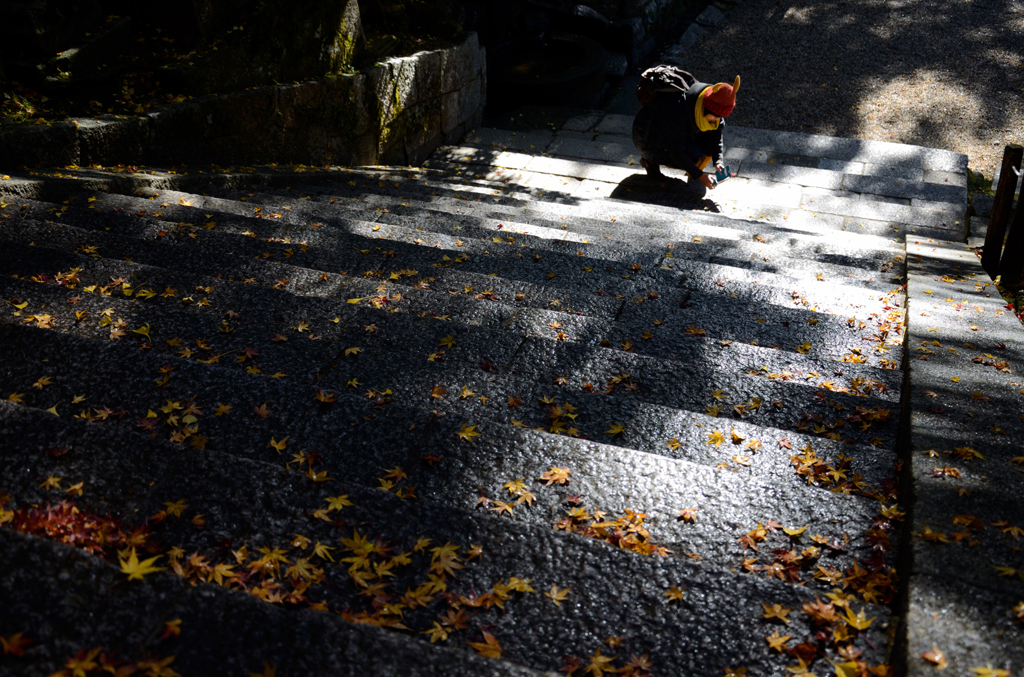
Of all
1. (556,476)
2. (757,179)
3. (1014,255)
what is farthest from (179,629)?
(757,179)

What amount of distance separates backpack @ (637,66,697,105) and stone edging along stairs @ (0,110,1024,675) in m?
3.08

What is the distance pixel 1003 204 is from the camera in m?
4.60

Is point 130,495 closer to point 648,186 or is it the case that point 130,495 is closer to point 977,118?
point 648,186

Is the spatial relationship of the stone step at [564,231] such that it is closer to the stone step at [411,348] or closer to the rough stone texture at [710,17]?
the stone step at [411,348]

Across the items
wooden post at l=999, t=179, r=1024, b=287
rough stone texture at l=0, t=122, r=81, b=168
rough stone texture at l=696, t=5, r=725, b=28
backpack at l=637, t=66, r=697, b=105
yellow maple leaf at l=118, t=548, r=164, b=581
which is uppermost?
rough stone texture at l=696, t=5, r=725, b=28

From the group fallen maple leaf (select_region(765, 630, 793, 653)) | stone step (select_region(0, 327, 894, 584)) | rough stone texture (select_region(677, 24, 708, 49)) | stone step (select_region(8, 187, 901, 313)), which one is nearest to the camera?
fallen maple leaf (select_region(765, 630, 793, 653))

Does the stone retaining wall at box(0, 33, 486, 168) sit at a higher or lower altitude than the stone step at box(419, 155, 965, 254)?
higher

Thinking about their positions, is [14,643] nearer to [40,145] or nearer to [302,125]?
Result: [40,145]

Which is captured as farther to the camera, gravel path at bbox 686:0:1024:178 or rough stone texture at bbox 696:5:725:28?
rough stone texture at bbox 696:5:725:28

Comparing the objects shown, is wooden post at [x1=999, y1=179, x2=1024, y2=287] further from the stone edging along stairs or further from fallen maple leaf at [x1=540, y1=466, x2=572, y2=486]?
fallen maple leaf at [x1=540, y1=466, x2=572, y2=486]

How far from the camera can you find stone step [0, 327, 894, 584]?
5.76 feet

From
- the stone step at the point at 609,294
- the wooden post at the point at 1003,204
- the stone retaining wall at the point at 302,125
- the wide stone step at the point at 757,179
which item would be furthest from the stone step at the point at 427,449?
the wide stone step at the point at 757,179

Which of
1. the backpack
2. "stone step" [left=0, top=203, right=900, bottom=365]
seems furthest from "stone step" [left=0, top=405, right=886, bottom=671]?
the backpack

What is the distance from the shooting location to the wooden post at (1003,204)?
4.56 metres
